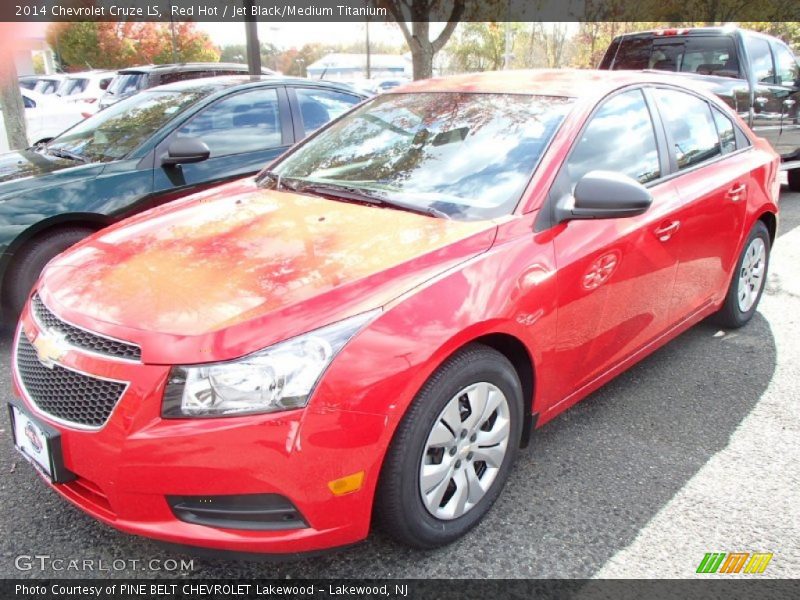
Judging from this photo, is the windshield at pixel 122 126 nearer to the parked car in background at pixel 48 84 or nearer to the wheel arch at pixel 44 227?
the wheel arch at pixel 44 227

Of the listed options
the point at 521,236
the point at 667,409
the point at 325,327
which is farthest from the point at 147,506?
the point at 667,409

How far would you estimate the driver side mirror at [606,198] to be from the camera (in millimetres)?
2547

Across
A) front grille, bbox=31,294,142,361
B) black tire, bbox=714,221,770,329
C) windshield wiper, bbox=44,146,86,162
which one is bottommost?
black tire, bbox=714,221,770,329

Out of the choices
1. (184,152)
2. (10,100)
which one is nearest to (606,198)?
(184,152)

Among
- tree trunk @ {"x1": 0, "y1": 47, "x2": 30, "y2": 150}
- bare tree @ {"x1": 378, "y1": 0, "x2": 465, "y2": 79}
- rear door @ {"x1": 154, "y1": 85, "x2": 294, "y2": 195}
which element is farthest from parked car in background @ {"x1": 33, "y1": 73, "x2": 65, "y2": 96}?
rear door @ {"x1": 154, "y1": 85, "x2": 294, "y2": 195}

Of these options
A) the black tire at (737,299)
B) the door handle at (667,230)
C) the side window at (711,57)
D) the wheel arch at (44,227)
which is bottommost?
the black tire at (737,299)

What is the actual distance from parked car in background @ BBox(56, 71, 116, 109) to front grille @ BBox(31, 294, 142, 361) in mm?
13794

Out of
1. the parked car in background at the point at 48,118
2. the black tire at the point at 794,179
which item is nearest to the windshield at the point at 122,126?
the parked car in background at the point at 48,118

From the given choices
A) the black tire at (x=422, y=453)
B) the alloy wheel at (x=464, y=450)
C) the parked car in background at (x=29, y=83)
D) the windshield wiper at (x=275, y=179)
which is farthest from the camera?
the parked car in background at (x=29, y=83)

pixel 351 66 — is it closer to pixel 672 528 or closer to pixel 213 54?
pixel 213 54

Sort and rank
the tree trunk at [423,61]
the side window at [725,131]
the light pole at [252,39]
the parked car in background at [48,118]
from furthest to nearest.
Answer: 1. the tree trunk at [423,61]
2. the parked car in background at [48,118]
3. the light pole at [252,39]
4. the side window at [725,131]

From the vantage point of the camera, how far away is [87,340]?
2.09 m

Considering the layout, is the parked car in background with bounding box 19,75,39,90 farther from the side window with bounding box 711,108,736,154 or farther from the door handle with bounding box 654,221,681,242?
the door handle with bounding box 654,221,681,242

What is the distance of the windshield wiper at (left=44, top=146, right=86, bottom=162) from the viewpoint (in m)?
4.70
